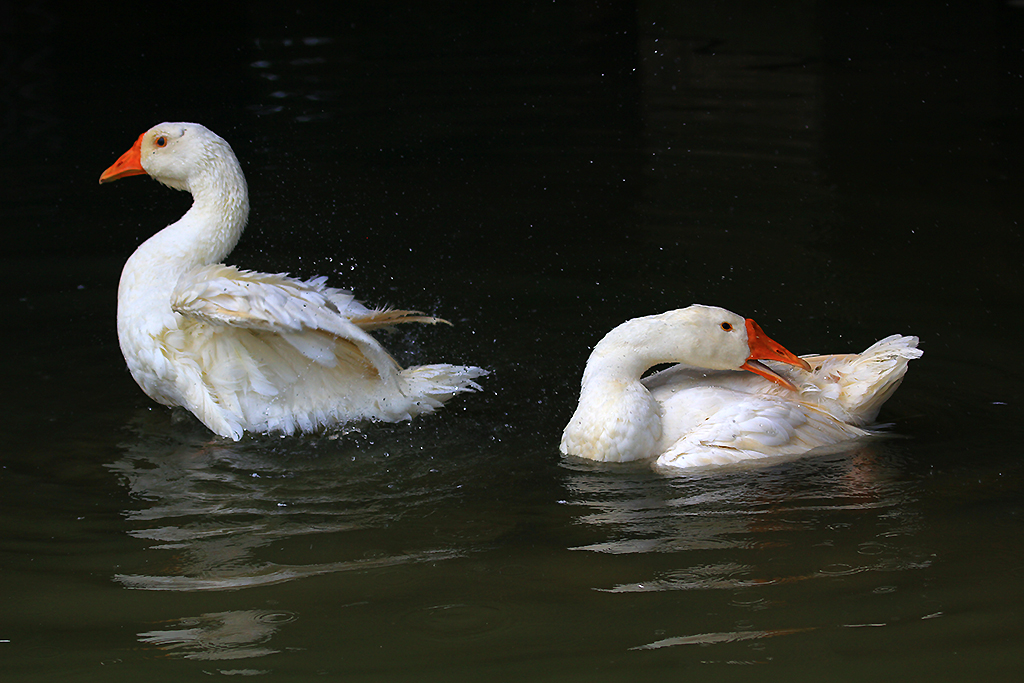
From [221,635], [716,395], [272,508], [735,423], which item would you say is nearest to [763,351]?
[716,395]

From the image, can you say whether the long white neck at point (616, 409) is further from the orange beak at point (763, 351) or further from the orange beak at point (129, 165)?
the orange beak at point (129, 165)

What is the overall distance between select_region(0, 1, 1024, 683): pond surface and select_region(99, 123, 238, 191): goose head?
1317mm

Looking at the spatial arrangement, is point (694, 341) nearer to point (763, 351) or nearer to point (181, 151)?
point (763, 351)

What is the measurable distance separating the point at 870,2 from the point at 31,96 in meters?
13.4

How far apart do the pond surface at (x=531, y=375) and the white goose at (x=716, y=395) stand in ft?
0.45

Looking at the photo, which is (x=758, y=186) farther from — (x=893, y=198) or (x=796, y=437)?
(x=796, y=437)

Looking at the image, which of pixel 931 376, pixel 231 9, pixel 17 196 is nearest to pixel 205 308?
pixel 931 376

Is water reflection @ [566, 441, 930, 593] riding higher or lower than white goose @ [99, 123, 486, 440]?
lower

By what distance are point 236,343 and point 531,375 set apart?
1.73 m

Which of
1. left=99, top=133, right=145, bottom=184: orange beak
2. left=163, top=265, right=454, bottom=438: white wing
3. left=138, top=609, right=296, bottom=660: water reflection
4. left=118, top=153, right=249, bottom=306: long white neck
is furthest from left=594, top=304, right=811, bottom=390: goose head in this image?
left=99, top=133, right=145, bottom=184: orange beak

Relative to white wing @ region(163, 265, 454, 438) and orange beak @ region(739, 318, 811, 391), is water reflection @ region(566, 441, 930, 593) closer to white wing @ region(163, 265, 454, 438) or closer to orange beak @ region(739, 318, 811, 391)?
orange beak @ region(739, 318, 811, 391)

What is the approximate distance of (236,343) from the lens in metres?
5.64

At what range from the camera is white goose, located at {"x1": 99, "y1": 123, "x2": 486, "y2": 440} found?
5.52 metres

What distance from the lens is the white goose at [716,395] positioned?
510 centimetres
